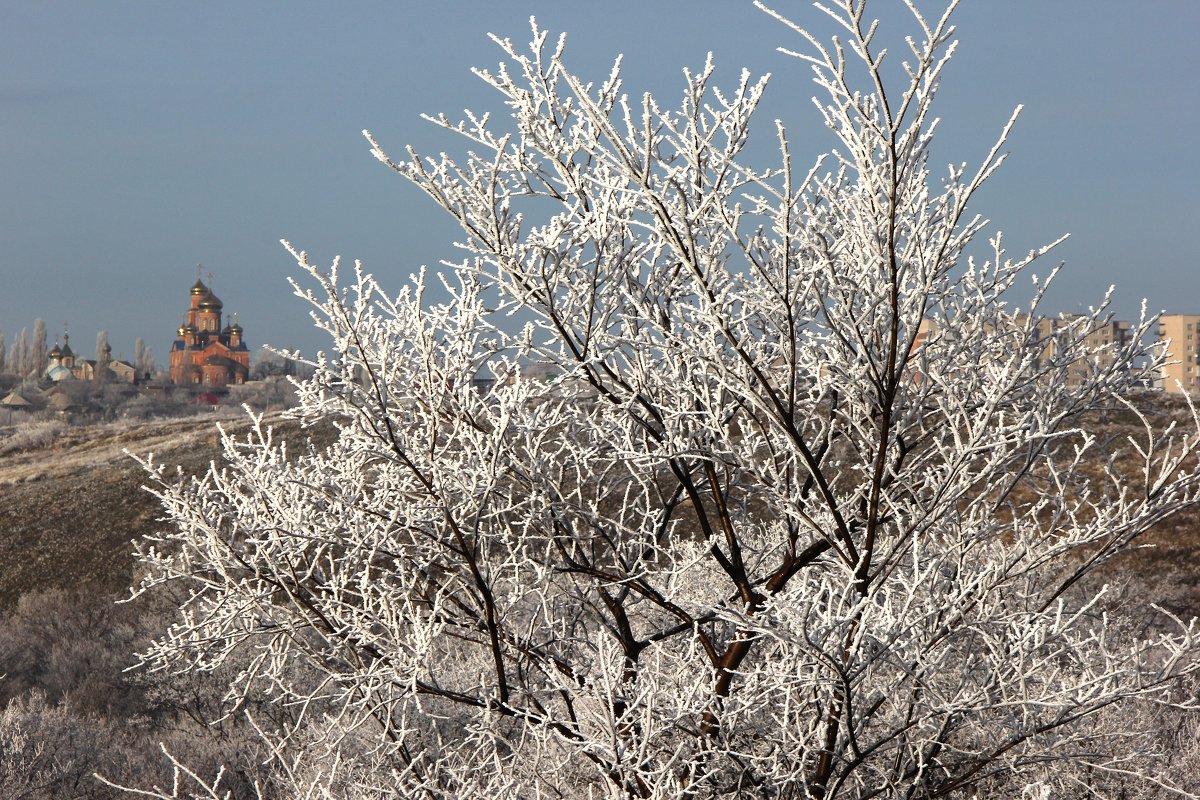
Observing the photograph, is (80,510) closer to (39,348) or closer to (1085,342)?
(1085,342)

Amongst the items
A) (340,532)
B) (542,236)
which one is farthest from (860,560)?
(340,532)

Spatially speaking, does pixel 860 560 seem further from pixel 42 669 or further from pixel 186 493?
pixel 42 669

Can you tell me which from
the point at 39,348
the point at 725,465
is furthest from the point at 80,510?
the point at 39,348

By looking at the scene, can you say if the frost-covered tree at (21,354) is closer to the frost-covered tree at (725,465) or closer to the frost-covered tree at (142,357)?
the frost-covered tree at (142,357)

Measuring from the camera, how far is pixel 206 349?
126 metres

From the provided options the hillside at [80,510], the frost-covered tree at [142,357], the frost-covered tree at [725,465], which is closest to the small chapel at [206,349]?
the frost-covered tree at [142,357]

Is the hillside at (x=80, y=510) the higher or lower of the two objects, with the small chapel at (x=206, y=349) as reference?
lower

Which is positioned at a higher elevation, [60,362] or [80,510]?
[60,362]

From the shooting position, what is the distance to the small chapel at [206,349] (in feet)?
397

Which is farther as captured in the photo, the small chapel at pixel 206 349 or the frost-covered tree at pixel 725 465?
the small chapel at pixel 206 349

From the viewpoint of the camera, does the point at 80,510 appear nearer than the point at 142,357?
Yes

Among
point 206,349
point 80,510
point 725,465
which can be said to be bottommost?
point 725,465

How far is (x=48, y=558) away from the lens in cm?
3403

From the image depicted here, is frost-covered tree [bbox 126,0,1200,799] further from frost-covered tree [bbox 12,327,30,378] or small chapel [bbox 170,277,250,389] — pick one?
frost-covered tree [bbox 12,327,30,378]
